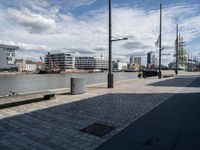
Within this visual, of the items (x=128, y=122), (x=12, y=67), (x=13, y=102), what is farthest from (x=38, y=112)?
(x=12, y=67)

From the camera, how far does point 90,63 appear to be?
6265 inches

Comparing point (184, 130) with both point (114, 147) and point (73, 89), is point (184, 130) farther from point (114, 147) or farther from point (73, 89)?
point (73, 89)

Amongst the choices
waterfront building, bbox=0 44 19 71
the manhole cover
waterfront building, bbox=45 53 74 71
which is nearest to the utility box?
the manhole cover

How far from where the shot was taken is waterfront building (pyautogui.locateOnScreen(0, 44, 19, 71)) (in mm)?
102625

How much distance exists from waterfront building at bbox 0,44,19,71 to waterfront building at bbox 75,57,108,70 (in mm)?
53703

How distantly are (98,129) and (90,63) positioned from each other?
15432 cm

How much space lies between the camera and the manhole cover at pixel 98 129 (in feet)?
16.4

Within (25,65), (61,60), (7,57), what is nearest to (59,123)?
(7,57)

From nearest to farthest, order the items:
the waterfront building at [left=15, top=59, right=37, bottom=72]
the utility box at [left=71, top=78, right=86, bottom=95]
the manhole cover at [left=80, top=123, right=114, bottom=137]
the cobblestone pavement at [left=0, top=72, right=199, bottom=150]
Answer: the cobblestone pavement at [left=0, top=72, right=199, bottom=150] → the manhole cover at [left=80, top=123, right=114, bottom=137] → the utility box at [left=71, top=78, right=86, bottom=95] → the waterfront building at [left=15, top=59, right=37, bottom=72]

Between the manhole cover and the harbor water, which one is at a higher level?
the manhole cover

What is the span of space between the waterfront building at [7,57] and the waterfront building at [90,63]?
53.7 meters

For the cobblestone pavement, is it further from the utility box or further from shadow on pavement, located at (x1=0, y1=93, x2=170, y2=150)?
the utility box

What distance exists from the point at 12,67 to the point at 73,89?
108 meters

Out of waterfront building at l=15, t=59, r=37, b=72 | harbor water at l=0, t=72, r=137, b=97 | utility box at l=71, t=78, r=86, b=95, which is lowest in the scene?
harbor water at l=0, t=72, r=137, b=97
